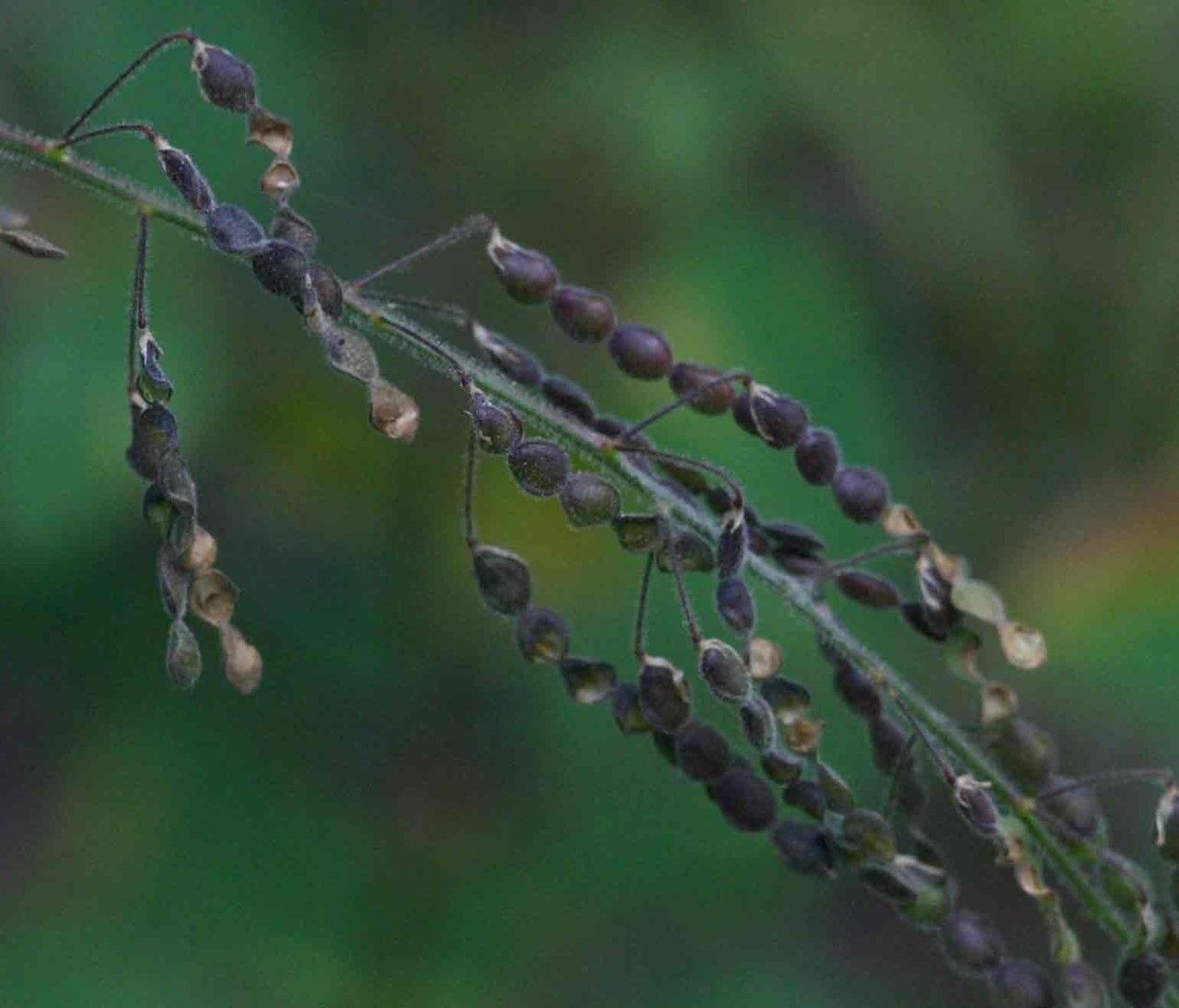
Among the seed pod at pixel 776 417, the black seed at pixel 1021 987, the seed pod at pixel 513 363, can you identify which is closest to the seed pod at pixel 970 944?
the black seed at pixel 1021 987

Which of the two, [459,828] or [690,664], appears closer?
[690,664]

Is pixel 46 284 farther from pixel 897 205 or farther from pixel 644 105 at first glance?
pixel 897 205

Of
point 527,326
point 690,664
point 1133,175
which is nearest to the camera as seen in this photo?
point 690,664

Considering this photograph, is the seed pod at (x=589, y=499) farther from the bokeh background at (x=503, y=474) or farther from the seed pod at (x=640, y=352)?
the bokeh background at (x=503, y=474)

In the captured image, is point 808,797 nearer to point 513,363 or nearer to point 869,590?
point 869,590

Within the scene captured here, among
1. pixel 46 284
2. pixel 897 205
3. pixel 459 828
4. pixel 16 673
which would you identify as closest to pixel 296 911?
pixel 459 828

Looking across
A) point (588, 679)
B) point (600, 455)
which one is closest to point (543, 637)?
point (588, 679)
